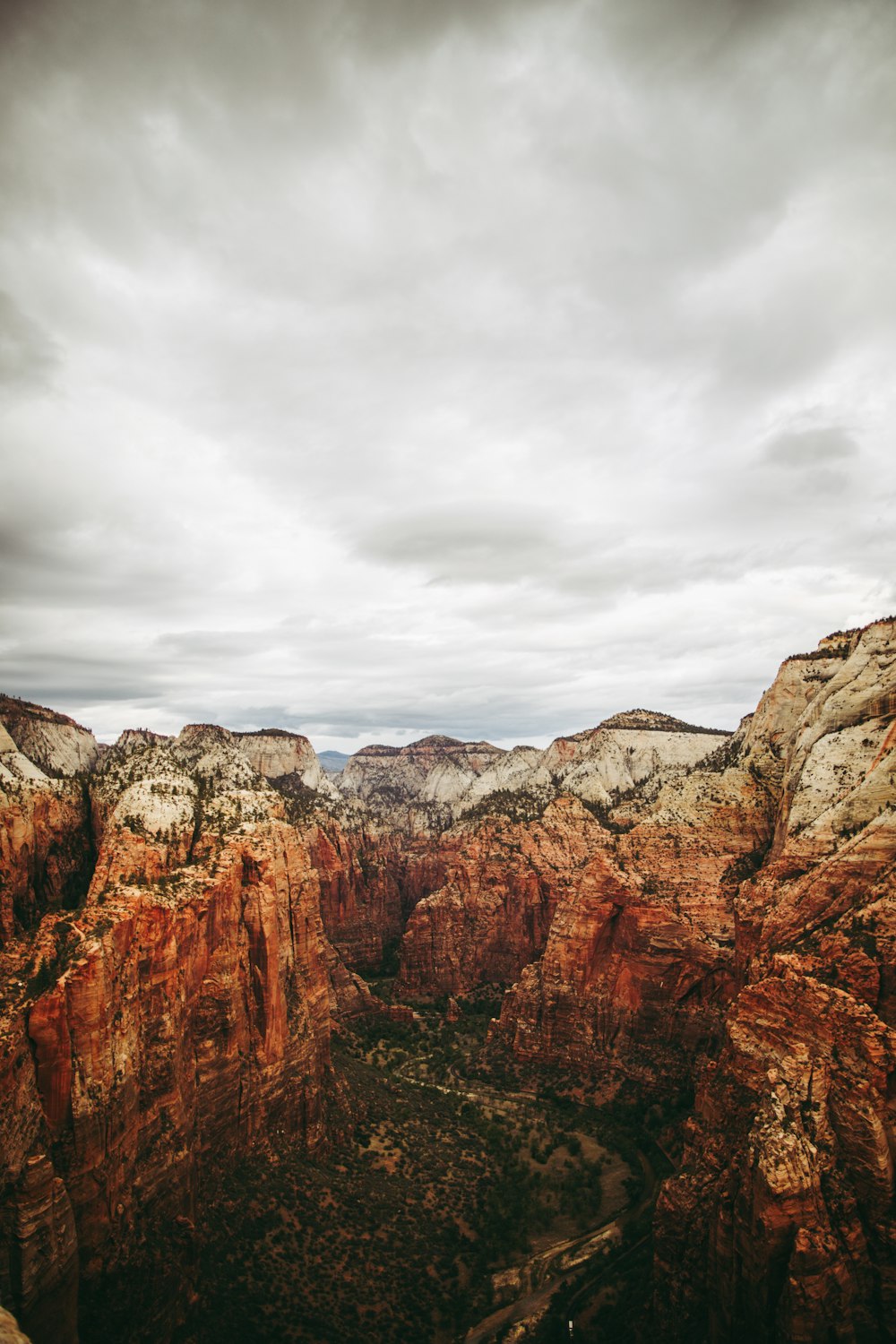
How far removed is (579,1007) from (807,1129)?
4709 centimetres

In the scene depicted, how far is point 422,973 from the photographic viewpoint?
4156 inches

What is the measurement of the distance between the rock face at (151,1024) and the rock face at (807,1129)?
2632 cm

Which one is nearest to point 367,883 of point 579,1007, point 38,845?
point 579,1007

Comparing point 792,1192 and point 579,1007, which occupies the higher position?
point 792,1192

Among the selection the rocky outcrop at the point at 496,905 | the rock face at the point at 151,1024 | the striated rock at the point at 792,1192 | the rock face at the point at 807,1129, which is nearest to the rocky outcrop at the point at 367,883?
the rocky outcrop at the point at 496,905

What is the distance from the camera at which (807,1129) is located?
26672mm

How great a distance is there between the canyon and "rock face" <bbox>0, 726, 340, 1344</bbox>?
0.50ft

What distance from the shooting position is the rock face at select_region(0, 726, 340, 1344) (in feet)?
88.3

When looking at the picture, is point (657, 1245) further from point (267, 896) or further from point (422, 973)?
point (422, 973)

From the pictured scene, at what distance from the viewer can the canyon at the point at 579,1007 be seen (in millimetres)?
25766

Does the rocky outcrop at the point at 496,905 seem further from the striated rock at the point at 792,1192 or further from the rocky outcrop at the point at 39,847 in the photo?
the rocky outcrop at the point at 39,847

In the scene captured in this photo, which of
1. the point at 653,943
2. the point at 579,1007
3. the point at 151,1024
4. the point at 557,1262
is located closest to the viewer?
the point at 151,1024

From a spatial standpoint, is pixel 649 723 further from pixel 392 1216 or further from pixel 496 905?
pixel 392 1216

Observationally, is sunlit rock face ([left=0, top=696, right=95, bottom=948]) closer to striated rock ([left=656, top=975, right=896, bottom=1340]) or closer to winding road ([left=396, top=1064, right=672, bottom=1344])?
winding road ([left=396, top=1064, right=672, bottom=1344])
